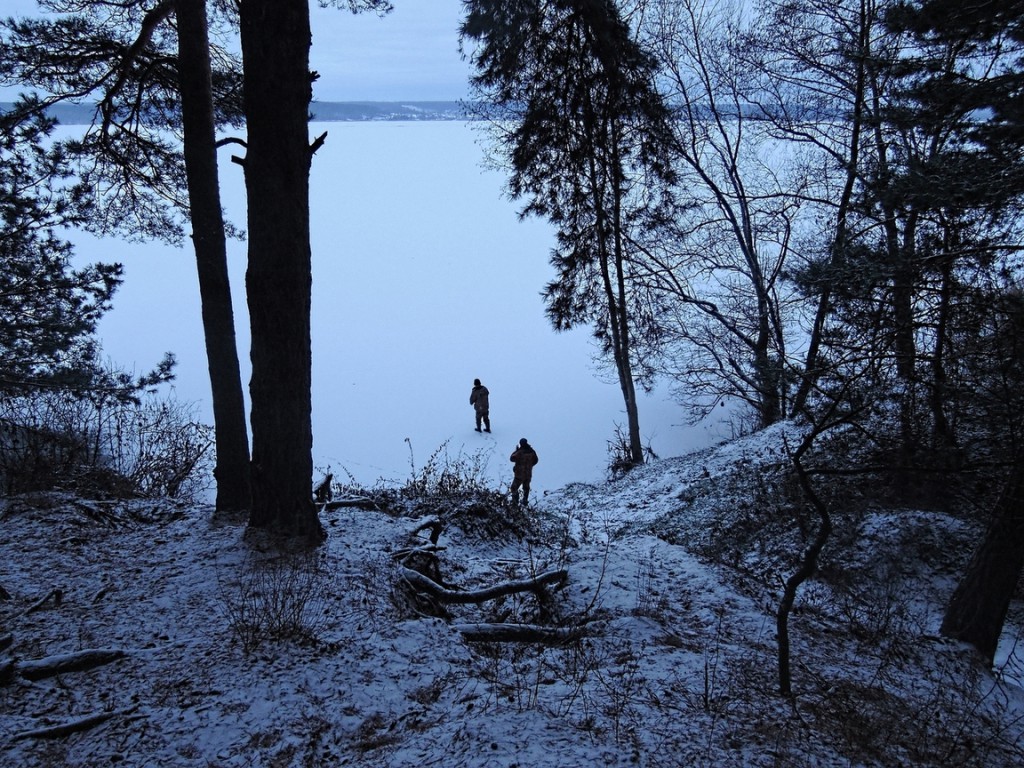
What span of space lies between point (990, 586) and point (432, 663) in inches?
195

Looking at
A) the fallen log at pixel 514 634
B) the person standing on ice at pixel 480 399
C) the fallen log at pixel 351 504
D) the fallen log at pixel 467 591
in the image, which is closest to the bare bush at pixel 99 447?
the fallen log at pixel 351 504

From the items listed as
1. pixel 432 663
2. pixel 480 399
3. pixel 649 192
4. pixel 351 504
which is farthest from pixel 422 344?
pixel 432 663

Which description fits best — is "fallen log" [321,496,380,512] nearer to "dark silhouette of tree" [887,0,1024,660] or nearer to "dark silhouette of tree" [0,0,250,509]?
"dark silhouette of tree" [0,0,250,509]

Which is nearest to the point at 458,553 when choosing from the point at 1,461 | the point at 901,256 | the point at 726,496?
the point at 901,256

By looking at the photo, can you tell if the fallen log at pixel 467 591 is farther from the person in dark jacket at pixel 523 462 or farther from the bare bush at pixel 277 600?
the person in dark jacket at pixel 523 462

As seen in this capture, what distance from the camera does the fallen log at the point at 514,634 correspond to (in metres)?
4.30

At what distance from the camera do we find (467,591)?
193 inches

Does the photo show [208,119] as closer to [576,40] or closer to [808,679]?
[808,679]

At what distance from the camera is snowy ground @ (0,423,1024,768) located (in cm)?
300

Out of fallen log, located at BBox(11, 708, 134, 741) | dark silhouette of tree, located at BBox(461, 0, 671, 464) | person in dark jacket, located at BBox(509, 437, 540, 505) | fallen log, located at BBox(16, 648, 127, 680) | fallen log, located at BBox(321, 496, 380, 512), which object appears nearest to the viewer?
fallen log, located at BBox(11, 708, 134, 741)

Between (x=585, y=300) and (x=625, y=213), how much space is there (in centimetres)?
245

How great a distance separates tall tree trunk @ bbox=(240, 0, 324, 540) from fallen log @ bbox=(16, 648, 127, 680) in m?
1.83

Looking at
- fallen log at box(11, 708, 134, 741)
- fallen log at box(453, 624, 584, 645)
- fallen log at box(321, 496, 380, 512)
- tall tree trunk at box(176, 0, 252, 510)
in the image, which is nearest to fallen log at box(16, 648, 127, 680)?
fallen log at box(11, 708, 134, 741)

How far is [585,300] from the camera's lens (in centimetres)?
1605
